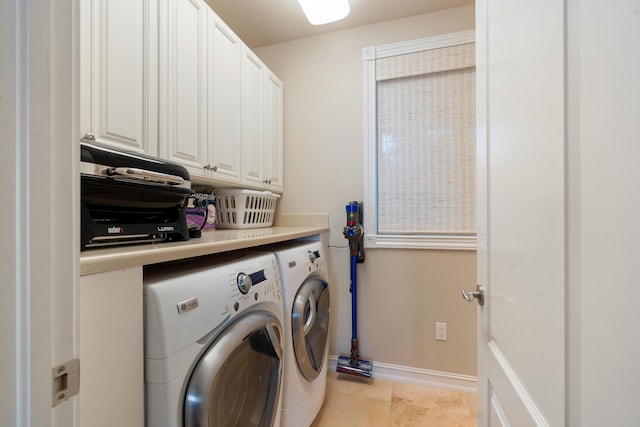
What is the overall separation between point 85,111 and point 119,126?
116mm

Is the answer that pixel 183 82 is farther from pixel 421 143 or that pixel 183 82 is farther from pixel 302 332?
pixel 421 143

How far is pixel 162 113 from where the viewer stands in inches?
45.8

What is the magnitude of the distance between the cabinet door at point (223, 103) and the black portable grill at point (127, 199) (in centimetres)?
55

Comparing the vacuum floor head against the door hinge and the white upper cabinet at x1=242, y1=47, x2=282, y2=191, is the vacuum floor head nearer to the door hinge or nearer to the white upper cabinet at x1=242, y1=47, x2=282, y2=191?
the white upper cabinet at x1=242, y1=47, x2=282, y2=191

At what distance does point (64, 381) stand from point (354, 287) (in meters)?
1.67

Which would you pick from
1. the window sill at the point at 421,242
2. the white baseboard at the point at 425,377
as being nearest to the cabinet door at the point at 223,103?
the window sill at the point at 421,242

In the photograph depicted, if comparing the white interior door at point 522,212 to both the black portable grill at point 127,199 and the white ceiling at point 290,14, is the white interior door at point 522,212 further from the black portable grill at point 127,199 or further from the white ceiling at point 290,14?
the white ceiling at point 290,14

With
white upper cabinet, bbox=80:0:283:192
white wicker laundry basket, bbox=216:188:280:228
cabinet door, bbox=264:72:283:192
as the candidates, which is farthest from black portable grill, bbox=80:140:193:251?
cabinet door, bbox=264:72:283:192

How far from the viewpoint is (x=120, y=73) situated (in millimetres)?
987

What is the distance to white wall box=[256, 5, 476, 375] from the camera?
1801 millimetres

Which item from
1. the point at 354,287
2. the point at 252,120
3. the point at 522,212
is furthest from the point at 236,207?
Answer: the point at 522,212

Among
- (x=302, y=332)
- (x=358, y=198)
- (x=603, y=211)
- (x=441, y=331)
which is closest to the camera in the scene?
(x=603, y=211)

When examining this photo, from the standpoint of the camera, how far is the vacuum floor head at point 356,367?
1.81 metres

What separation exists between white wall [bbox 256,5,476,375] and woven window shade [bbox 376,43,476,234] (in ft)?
0.56
